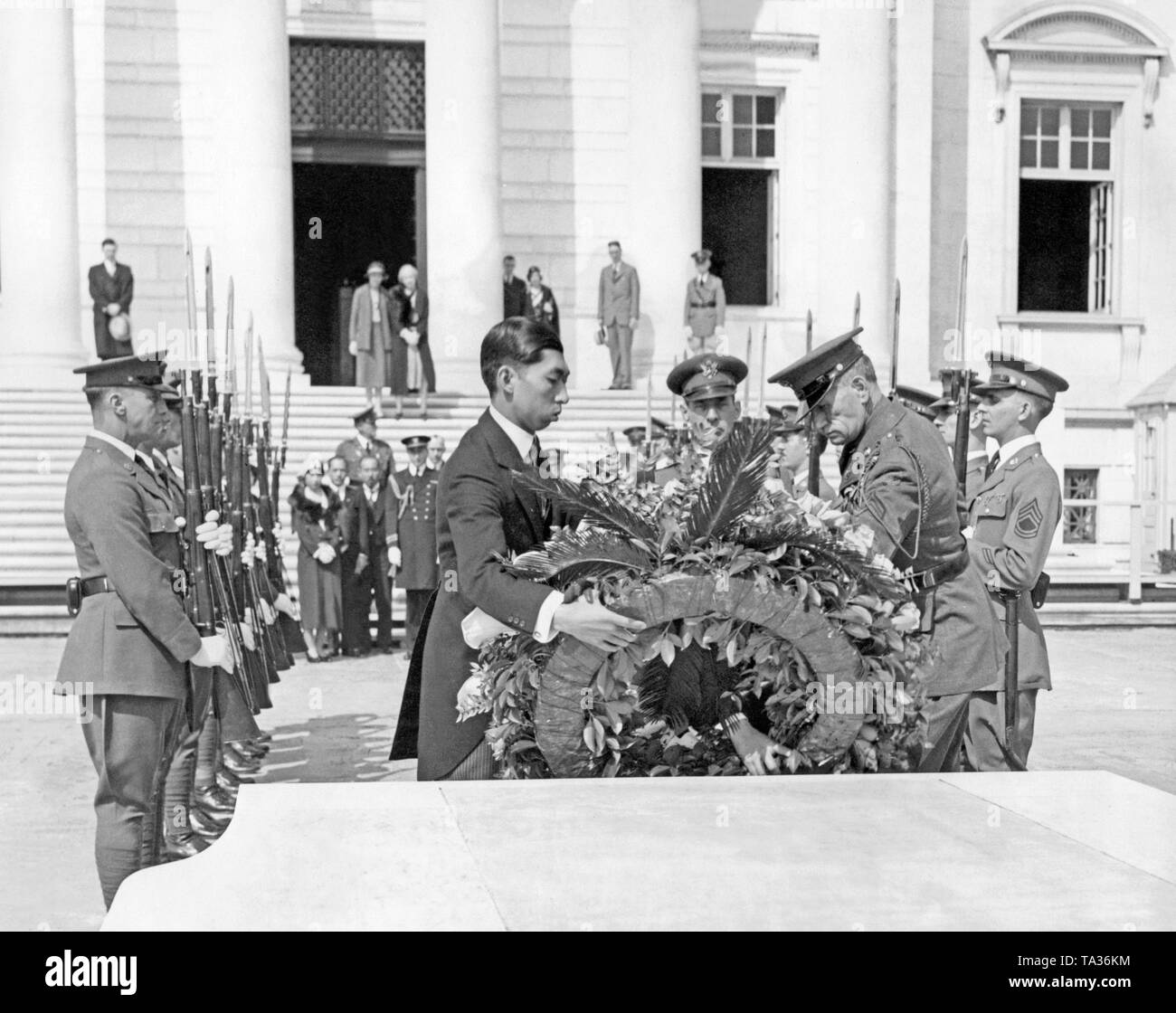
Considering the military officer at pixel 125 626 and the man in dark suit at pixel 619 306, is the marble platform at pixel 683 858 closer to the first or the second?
the military officer at pixel 125 626

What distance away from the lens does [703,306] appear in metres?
19.7

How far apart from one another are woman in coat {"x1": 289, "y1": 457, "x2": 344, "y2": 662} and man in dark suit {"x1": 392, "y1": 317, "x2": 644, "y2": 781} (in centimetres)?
918

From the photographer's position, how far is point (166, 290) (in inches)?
818

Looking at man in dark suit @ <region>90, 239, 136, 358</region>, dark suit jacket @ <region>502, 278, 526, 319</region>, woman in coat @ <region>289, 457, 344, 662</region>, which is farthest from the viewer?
dark suit jacket @ <region>502, 278, 526, 319</region>

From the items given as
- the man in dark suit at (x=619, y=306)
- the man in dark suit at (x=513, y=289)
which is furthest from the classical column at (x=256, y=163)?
the man in dark suit at (x=619, y=306)

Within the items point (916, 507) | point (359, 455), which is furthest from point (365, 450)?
point (916, 507)

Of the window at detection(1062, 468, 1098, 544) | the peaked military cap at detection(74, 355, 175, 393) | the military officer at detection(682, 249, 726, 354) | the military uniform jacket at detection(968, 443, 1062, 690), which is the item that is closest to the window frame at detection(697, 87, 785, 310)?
the military officer at detection(682, 249, 726, 354)

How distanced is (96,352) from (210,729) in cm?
1212

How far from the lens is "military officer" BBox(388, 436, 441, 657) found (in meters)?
13.5

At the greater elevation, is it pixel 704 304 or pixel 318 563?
pixel 704 304

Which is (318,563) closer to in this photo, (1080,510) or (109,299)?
(109,299)

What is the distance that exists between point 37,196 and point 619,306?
695 centimetres

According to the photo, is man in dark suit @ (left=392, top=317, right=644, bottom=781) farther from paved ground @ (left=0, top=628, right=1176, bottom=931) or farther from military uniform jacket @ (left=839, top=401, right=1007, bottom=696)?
paved ground @ (left=0, top=628, right=1176, bottom=931)

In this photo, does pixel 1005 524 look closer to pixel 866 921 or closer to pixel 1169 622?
pixel 866 921
